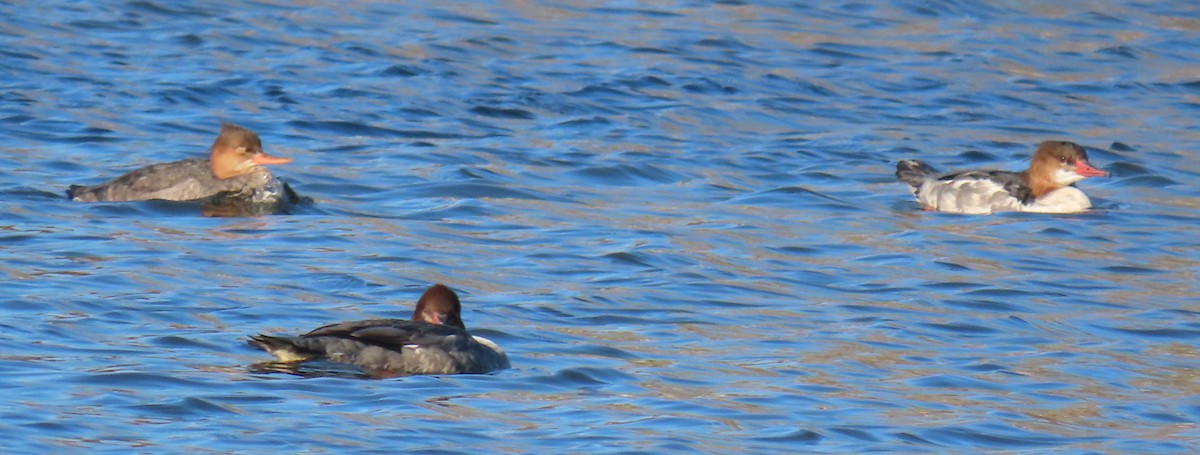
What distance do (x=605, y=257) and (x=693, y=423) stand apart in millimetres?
3972

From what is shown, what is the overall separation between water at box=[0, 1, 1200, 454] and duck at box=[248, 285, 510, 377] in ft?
0.29

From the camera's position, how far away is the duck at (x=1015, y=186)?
1442cm

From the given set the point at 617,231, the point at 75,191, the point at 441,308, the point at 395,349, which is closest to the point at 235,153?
the point at 75,191

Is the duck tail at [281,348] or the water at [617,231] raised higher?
the duck tail at [281,348]

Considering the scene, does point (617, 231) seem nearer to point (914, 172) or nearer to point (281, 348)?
point (914, 172)

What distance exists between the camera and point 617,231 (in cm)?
1287

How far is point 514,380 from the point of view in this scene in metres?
8.73

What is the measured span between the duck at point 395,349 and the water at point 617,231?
0.29 ft

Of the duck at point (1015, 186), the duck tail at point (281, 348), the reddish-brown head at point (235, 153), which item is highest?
the duck tail at point (281, 348)

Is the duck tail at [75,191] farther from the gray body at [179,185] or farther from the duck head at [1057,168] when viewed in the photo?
the duck head at [1057,168]

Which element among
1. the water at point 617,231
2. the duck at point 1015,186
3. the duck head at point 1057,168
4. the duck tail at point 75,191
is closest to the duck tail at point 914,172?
the duck at point 1015,186

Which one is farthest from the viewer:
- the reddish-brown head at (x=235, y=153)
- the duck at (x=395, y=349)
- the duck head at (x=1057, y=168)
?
the duck head at (x=1057, y=168)

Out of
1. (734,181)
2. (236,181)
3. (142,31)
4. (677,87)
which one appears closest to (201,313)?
(236,181)

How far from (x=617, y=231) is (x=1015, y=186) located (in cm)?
320
